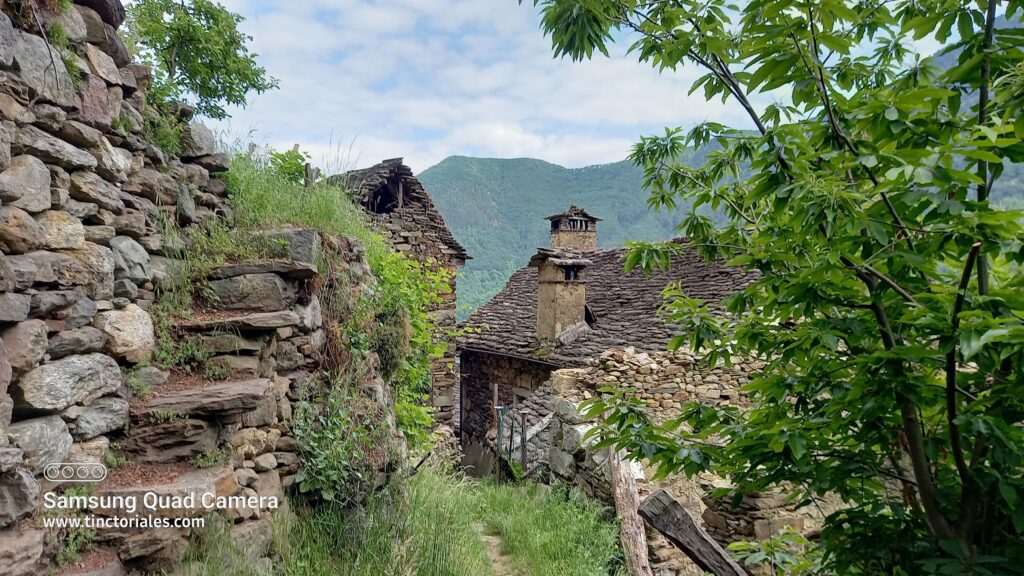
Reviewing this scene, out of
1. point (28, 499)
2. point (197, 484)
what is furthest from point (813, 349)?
point (28, 499)

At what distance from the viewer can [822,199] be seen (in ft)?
5.60

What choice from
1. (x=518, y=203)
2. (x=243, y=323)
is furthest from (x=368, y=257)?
(x=518, y=203)

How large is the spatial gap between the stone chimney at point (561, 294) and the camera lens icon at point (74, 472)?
981 centimetres

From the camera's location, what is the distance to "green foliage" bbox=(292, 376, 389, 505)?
11.5 ft

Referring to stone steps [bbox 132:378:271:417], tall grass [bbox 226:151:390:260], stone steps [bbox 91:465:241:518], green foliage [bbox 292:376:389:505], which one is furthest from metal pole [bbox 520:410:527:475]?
stone steps [bbox 91:465:241:518]

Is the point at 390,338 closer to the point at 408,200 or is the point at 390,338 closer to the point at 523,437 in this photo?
the point at 523,437

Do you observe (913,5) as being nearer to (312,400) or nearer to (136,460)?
(312,400)

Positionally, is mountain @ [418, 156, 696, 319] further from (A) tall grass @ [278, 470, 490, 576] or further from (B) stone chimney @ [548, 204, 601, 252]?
(A) tall grass @ [278, 470, 490, 576]

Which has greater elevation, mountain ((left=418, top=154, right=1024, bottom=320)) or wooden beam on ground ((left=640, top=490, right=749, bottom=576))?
mountain ((left=418, top=154, right=1024, bottom=320))

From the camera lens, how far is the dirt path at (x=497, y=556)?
4.94 meters

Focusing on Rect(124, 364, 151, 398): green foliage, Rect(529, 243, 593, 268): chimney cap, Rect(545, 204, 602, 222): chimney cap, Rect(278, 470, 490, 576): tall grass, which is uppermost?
Rect(545, 204, 602, 222): chimney cap

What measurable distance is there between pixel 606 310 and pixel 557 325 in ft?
5.89

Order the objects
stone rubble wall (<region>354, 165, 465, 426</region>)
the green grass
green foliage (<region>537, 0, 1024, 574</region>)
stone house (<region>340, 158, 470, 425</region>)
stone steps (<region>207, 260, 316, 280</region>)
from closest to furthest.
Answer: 1. green foliage (<region>537, 0, 1024, 574</region>)
2. the green grass
3. stone steps (<region>207, 260, 316, 280</region>)
4. stone house (<region>340, 158, 470, 425</region>)
5. stone rubble wall (<region>354, 165, 465, 426</region>)

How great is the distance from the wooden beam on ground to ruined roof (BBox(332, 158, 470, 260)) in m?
9.12
